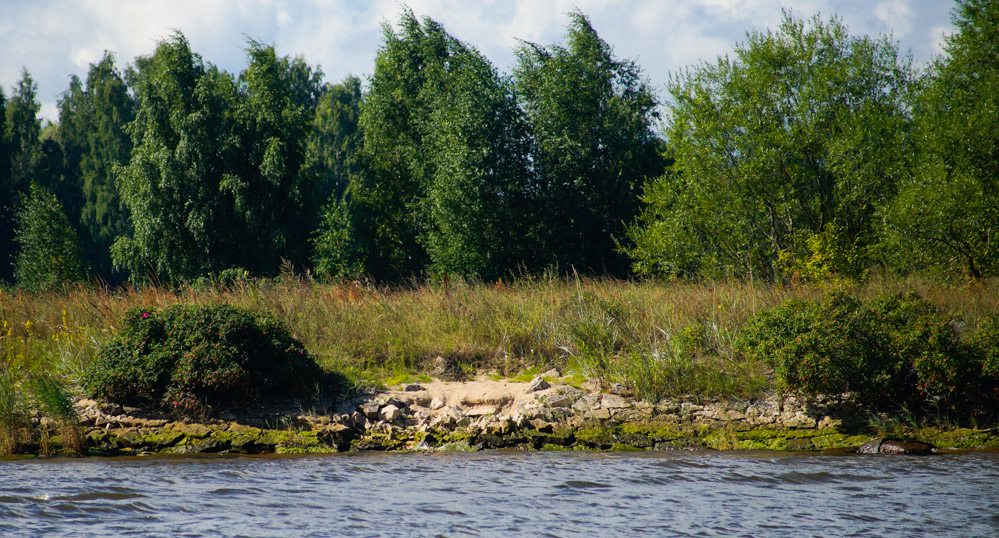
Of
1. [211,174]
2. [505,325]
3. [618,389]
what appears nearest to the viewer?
[618,389]

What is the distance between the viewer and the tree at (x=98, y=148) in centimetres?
4291

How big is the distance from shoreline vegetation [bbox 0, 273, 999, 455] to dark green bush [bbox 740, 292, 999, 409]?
28 centimetres

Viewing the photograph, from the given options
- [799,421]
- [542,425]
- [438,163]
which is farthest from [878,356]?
[438,163]

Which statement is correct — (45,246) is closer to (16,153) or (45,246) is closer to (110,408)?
(16,153)

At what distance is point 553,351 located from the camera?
12.2 metres

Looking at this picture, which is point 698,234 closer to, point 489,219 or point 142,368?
point 489,219

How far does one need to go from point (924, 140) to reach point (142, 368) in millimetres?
17023

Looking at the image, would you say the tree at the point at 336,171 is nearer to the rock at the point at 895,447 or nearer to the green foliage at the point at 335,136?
the green foliage at the point at 335,136

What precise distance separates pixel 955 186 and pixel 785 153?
16.9ft

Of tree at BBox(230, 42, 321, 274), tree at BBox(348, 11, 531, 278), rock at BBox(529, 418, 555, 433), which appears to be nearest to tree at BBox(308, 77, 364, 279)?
tree at BBox(230, 42, 321, 274)

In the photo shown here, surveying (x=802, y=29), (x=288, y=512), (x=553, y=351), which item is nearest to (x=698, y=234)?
(x=802, y=29)

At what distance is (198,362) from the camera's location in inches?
A: 400

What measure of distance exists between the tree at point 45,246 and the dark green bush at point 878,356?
29738 millimetres

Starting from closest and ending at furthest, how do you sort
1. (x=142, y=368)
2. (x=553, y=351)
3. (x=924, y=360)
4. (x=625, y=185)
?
1. (x=924, y=360)
2. (x=142, y=368)
3. (x=553, y=351)
4. (x=625, y=185)
